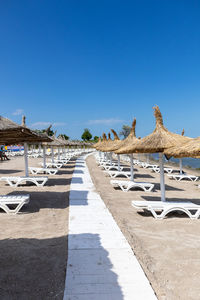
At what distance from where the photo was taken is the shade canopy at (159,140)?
5633mm

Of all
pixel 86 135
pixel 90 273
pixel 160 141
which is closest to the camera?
pixel 90 273

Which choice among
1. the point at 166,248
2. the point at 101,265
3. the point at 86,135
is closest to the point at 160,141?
the point at 166,248

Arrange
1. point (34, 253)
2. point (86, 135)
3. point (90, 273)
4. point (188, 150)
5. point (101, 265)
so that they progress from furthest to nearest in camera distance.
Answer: point (86, 135) → point (188, 150) → point (34, 253) → point (101, 265) → point (90, 273)

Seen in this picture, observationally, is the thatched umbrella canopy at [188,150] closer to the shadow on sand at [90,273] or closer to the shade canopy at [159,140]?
the shade canopy at [159,140]

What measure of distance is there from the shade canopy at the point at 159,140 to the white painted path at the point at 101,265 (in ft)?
7.47

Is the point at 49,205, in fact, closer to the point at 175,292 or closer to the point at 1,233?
the point at 1,233

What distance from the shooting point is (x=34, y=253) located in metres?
3.30

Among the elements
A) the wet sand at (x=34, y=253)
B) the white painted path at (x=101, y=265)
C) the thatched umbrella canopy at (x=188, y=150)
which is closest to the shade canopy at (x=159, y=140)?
the thatched umbrella canopy at (x=188, y=150)

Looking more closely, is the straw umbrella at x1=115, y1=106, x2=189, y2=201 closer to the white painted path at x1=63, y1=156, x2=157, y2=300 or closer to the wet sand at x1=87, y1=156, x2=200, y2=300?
the wet sand at x1=87, y1=156, x2=200, y2=300

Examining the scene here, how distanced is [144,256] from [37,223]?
2.56 metres

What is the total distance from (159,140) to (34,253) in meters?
4.14

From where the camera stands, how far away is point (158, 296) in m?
2.34

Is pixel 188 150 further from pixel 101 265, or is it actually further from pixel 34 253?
pixel 34 253

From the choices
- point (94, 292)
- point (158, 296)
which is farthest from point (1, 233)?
point (158, 296)
